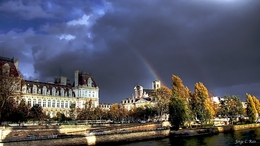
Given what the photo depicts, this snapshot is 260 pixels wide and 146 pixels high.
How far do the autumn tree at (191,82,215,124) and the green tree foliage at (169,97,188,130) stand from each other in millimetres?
11995

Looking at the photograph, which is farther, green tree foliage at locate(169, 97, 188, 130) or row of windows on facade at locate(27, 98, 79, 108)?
row of windows on facade at locate(27, 98, 79, 108)

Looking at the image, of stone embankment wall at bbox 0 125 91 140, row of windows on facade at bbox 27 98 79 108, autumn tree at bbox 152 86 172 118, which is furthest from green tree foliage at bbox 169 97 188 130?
row of windows on facade at bbox 27 98 79 108

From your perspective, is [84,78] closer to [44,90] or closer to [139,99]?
[44,90]

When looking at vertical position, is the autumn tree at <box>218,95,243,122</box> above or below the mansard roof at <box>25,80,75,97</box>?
below

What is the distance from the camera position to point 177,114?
6331 centimetres

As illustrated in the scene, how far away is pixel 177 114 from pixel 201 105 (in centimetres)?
1552

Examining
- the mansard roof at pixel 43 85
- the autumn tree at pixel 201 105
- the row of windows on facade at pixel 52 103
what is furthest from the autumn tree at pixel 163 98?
the mansard roof at pixel 43 85

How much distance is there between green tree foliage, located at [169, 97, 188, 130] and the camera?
63188mm

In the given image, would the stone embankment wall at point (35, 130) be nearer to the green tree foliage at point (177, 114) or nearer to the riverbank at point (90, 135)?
the riverbank at point (90, 135)

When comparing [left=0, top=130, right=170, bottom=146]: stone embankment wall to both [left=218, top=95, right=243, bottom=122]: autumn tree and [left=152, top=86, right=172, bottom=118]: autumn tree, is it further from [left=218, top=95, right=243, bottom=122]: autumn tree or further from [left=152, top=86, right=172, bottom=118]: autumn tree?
[left=218, top=95, right=243, bottom=122]: autumn tree

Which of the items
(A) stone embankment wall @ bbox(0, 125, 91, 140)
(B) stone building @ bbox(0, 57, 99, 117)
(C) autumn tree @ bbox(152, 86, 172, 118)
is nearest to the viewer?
(A) stone embankment wall @ bbox(0, 125, 91, 140)

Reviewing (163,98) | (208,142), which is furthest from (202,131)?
(163,98)

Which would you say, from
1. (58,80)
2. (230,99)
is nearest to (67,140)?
(58,80)

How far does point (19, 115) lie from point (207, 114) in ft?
161
